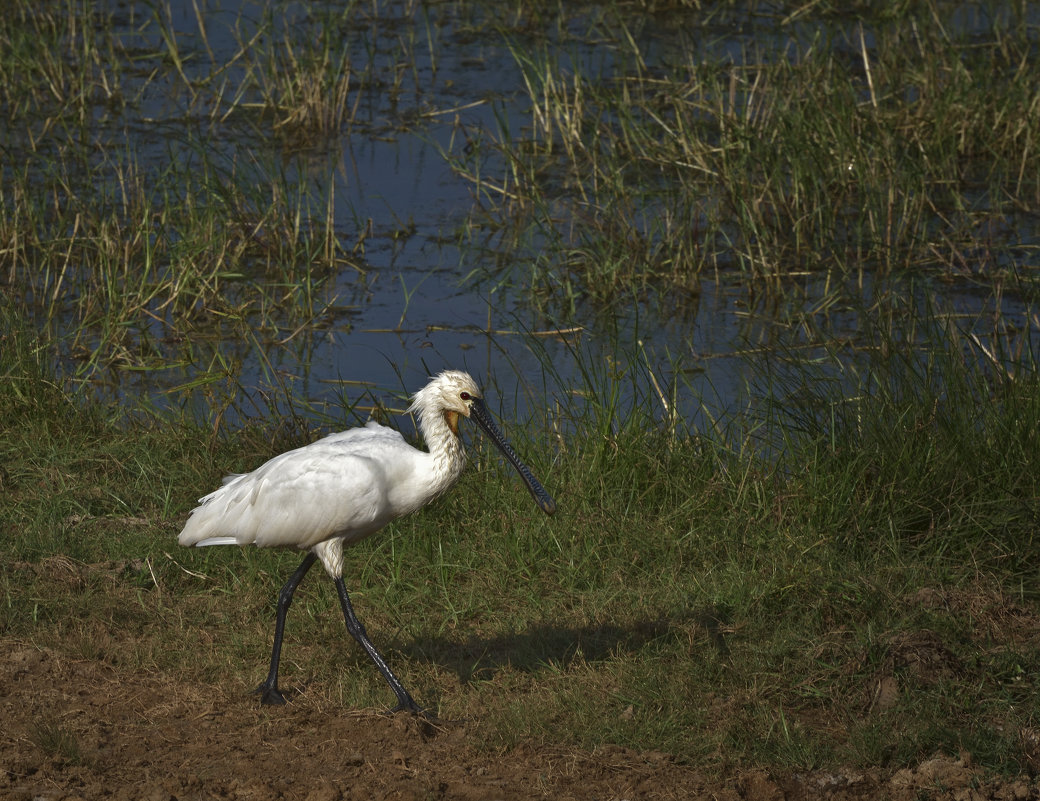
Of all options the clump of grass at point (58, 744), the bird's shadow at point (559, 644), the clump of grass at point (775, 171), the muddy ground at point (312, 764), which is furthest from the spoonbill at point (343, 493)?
the clump of grass at point (775, 171)

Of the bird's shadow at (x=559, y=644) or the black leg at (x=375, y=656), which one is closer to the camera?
the black leg at (x=375, y=656)

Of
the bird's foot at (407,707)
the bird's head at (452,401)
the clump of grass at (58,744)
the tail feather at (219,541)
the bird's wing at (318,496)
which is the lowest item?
the bird's foot at (407,707)

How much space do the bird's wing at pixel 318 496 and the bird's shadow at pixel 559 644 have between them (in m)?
0.57

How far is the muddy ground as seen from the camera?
4184mm

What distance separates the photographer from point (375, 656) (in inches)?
191

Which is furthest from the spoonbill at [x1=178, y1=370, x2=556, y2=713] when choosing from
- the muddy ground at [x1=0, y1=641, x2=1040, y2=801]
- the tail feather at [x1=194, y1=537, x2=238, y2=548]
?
the muddy ground at [x1=0, y1=641, x2=1040, y2=801]

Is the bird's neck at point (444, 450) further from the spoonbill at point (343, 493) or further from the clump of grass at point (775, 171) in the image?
the clump of grass at point (775, 171)

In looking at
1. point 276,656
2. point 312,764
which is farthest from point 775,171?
point 312,764

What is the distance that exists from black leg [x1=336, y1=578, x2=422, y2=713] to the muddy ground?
14cm

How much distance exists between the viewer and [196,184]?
9453mm

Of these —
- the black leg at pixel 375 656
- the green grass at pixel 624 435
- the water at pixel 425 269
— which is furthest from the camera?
the water at pixel 425 269

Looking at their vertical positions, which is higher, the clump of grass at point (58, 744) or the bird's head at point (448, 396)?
the bird's head at point (448, 396)

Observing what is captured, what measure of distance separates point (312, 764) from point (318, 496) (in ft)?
2.90

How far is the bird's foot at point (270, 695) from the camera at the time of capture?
4.83 metres
